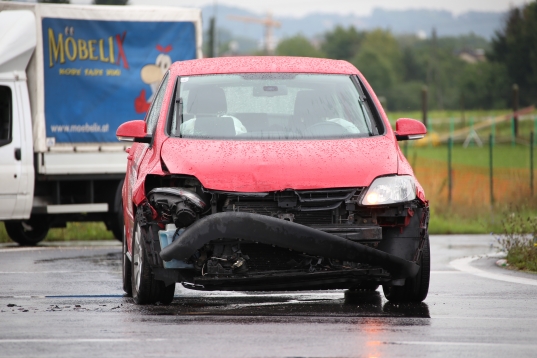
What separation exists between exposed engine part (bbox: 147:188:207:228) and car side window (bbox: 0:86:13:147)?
7550 mm

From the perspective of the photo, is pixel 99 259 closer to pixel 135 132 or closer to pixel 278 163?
pixel 135 132

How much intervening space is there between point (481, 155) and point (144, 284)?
46.0 metres

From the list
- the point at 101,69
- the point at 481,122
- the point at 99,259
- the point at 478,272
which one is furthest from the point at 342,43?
the point at 478,272

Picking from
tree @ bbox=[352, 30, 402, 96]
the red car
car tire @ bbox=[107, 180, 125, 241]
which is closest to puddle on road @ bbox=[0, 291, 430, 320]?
the red car

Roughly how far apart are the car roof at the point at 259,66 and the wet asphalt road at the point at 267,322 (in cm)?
184

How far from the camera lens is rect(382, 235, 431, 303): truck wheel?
27.0 ft

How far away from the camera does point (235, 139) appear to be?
27.0 feet

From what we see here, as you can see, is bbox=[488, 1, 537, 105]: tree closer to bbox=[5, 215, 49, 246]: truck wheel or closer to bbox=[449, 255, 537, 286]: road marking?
bbox=[5, 215, 49, 246]: truck wheel

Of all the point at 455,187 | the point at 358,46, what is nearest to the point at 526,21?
the point at 455,187

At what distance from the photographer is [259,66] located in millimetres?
9148

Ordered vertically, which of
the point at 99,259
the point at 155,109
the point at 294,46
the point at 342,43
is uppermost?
the point at 342,43

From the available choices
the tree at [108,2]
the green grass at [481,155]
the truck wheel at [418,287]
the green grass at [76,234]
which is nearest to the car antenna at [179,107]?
the truck wheel at [418,287]

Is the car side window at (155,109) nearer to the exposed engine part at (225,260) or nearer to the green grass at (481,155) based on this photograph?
the exposed engine part at (225,260)

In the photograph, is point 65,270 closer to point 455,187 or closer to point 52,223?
point 52,223
